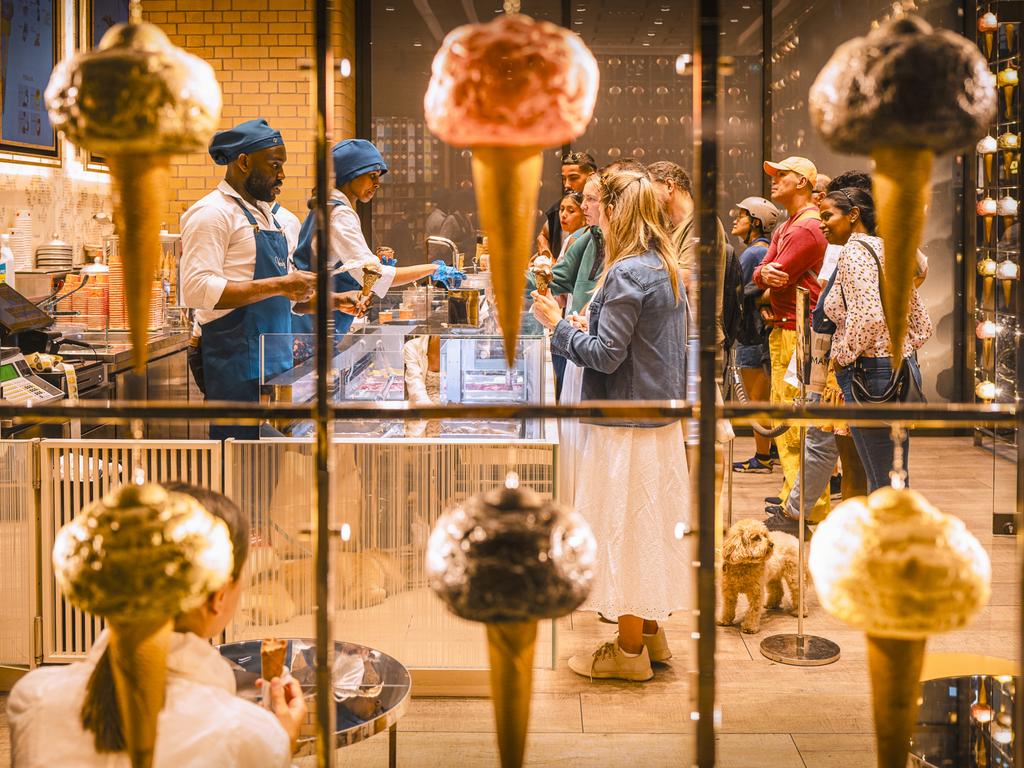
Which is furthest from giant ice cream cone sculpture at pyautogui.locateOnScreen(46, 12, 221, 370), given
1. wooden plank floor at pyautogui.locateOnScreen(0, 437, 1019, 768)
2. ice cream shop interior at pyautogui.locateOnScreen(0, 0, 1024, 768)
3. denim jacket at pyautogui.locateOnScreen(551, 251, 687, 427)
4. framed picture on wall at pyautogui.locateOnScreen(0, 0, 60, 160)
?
framed picture on wall at pyautogui.locateOnScreen(0, 0, 60, 160)

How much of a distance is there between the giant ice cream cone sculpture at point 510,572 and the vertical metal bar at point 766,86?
680cm

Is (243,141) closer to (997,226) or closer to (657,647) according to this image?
(657,647)

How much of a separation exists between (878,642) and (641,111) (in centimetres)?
700

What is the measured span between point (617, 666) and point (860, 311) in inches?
57.7

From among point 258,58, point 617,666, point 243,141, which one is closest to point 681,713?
point 617,666

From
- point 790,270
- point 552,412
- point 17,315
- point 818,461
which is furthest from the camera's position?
point 790,270

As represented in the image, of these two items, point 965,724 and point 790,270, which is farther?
point 790,270

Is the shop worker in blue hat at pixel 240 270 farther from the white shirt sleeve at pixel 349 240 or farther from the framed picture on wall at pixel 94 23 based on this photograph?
the framed picture on wall at pixel 94 23

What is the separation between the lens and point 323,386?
105cm

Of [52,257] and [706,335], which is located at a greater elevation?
[52,257]

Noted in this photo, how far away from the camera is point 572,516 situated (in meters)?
0.99

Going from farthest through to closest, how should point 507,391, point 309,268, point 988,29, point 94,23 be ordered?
point 988,29, point 94,23, point 309,268, point 507,391

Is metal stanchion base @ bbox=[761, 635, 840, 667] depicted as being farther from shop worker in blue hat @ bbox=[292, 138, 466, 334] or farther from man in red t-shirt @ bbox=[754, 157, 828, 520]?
shop worker in blue hat @ bbox=[292, 138, 466, 334]

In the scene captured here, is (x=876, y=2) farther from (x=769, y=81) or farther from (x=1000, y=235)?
(x=1000, y=235)
